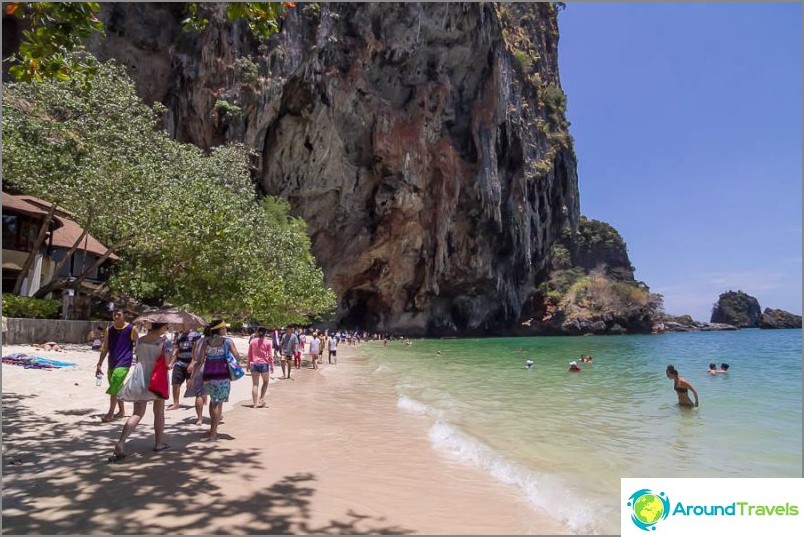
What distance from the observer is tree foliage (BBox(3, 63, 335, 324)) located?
15.3m

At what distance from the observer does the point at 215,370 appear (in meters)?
6.30

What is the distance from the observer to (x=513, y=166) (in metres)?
53.8

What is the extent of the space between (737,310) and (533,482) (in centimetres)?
13229

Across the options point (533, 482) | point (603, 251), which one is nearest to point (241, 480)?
point (533, 482)

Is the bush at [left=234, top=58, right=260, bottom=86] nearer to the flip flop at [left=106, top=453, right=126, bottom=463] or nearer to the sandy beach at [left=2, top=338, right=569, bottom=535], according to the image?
the sandy beach at [left=2, top=338, right=569, bottom=535]

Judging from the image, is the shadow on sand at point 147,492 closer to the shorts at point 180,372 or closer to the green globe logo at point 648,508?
the green globe logo at point 648,508

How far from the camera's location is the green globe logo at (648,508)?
3.81 metres

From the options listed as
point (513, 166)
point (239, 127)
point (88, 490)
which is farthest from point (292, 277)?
point (513, 166)

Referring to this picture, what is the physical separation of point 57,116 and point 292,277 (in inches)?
464

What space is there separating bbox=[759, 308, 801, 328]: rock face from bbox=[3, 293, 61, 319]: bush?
431 feet

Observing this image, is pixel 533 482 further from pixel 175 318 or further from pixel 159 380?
pixel 175 318

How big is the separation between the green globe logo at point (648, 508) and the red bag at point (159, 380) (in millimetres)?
4777

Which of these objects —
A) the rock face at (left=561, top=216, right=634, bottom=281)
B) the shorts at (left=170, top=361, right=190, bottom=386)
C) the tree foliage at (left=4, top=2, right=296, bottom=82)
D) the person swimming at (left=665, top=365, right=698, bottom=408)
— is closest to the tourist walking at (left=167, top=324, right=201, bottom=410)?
the shorts at (left=170, top=361, right=190, bottom=386)

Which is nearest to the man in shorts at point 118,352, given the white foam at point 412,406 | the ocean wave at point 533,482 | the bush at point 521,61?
the ocean wave at point 533,482
